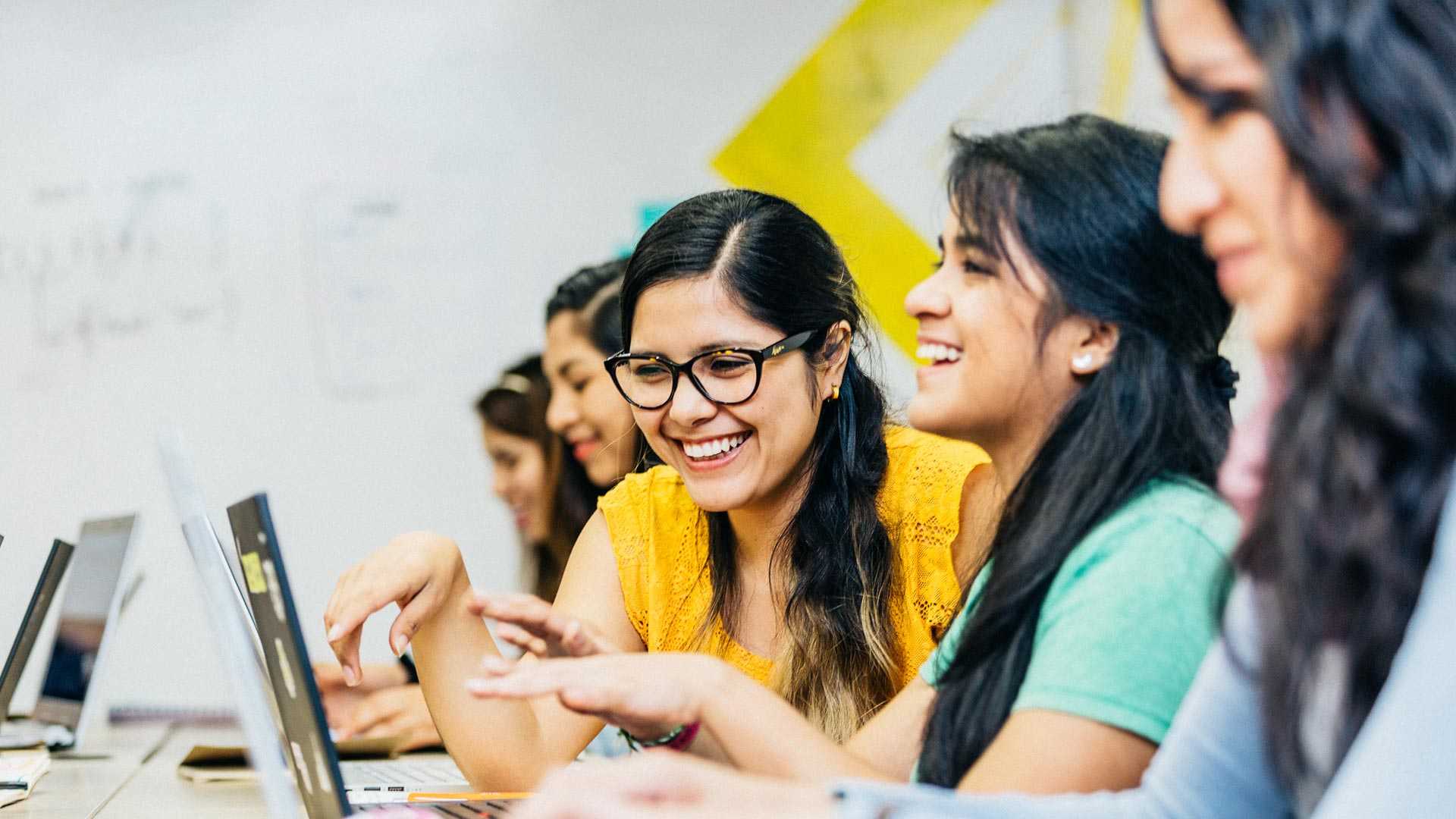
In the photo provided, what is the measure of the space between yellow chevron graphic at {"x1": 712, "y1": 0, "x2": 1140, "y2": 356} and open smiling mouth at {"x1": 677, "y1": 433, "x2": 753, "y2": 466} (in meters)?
1.76

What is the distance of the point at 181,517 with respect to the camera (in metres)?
1.06

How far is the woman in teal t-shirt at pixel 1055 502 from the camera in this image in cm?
101

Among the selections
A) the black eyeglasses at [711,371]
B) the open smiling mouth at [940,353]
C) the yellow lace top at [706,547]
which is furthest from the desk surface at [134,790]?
the open smiling mouth at [940,353]

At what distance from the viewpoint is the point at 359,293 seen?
3395mm

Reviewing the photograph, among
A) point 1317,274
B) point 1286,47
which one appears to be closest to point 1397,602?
point 1317,274

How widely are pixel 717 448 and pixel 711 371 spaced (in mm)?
103

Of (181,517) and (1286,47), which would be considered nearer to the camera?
(1286,47)

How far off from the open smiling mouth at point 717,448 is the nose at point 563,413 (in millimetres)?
1044

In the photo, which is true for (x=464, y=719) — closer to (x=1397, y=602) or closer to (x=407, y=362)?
(x=1397, y=602)

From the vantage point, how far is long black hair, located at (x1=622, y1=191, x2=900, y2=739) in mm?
1672

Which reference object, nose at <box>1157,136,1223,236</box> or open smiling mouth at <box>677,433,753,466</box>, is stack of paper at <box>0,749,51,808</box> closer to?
open smiling mouth at <box>677,433,753,466</box>

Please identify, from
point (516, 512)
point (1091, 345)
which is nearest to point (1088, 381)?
point (1091, 345)

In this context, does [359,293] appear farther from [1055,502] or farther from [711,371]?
[1055,502]

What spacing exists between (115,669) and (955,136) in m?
2.73
